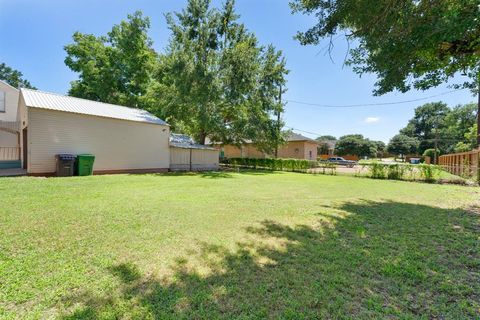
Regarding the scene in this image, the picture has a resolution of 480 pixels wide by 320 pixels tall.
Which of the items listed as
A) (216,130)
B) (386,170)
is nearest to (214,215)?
(386,170)

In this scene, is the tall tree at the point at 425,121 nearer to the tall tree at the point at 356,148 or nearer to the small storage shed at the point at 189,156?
the tall tree at the point at 356,148

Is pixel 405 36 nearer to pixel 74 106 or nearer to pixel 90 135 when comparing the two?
pixel 90 135

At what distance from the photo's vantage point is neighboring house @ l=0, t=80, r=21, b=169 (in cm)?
1382

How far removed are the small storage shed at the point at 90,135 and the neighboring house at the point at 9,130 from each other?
1838mm

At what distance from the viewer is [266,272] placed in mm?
2934

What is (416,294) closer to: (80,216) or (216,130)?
(80,216)

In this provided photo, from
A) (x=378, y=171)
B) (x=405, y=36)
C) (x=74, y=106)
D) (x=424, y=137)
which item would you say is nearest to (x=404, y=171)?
(x=378, y=171)

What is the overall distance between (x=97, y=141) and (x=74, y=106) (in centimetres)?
230

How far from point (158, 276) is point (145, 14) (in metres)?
29.8

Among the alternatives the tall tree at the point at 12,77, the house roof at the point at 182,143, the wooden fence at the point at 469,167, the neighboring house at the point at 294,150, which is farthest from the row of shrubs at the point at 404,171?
the tall tree at the point at 12,77

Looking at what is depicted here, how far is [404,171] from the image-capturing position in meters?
15.3

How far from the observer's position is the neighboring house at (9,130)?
544 inches

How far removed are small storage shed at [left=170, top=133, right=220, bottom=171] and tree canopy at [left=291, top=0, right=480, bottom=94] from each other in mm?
13501

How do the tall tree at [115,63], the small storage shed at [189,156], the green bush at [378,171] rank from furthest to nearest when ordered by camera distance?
the tall tree at [115,63]
the small storage shed at [189,156]
the green bush at [378,171]
